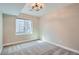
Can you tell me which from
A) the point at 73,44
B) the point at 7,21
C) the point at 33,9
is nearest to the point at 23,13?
the point at 33,9

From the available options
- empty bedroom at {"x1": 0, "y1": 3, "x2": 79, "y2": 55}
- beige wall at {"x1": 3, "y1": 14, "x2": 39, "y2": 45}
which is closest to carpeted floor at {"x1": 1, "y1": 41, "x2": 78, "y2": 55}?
empty bedroom at {"x1": 0, "y1": 3, "x2": 79, "y2": 55}

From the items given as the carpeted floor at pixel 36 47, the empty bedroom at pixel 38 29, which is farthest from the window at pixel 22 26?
the carpeted floor at pixel 36 47

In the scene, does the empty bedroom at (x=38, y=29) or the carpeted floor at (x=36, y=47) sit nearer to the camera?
the empty bedroom at (x=38, y=29)

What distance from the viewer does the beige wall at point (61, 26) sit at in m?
2.03

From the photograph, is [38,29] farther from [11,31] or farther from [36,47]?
[11,31]

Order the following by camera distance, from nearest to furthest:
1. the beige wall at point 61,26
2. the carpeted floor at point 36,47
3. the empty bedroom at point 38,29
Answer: the empty bedroom at point 38,29
the carpeted floor at point 36,47
the beige wall at point 61,26

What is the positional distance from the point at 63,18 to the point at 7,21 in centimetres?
137

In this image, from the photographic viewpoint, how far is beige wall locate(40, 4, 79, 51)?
203 cm

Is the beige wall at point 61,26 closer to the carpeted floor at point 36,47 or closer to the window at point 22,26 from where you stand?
the carpeted floor at point 36,47

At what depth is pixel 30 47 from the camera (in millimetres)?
1842

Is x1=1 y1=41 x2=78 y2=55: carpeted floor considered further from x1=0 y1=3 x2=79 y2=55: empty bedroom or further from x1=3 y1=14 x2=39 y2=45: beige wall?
x1=3 y1=14 x2=39 y2=45: beige wall
